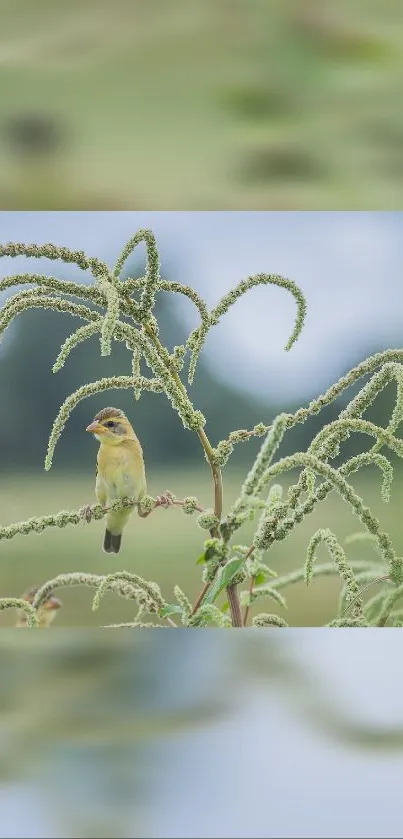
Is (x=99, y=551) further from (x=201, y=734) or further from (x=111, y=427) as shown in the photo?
(x=201, y=734)

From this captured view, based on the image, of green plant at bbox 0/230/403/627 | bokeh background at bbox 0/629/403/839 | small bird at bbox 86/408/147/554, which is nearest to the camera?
bokeh background at bbox 0/629/403/839

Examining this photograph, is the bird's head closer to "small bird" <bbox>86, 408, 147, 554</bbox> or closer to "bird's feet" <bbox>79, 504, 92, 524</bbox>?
"small bird" <bbox>86, 408, 147, 554</bbox>

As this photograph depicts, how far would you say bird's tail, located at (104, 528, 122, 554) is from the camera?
132cm

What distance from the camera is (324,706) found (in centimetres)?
110

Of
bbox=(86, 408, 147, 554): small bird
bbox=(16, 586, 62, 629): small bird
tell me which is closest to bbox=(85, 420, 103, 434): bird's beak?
bbox=(86, 408, 147, 554): small bird

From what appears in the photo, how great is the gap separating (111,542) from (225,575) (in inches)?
13.4

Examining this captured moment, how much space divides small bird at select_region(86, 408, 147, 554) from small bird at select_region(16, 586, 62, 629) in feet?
0.45

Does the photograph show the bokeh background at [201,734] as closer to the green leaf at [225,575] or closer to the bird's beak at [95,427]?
the green leaf at [225,575]

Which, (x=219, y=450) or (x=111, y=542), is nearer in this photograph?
(x=219, y=450)

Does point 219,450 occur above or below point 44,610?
above

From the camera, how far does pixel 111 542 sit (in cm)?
132
